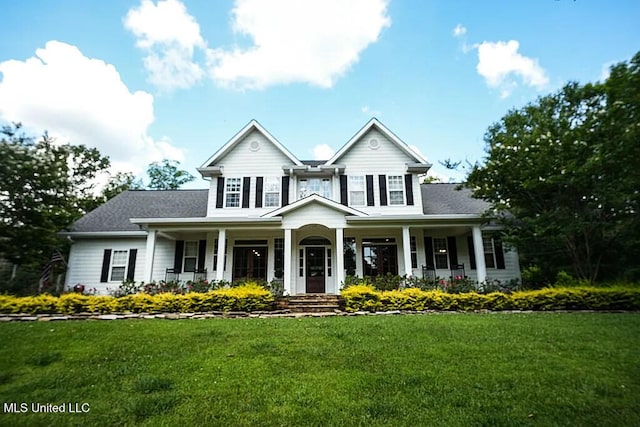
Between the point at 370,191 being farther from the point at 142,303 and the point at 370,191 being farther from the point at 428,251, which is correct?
the point at 142,303

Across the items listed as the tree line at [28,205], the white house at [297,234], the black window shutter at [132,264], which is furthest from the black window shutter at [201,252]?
the tree line at [28,205]

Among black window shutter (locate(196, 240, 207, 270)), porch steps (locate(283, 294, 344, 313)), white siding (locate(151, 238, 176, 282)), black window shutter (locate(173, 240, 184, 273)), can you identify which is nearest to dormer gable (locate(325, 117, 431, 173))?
porch steps (locate(283, 294, 344, 313))

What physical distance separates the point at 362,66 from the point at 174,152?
21642mm

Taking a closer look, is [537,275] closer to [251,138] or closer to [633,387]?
[633,387]

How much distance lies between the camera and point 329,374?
428cm

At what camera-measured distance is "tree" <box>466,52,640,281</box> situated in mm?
10156

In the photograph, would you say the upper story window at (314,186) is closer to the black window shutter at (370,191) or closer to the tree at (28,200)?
the black window shutter at (370,191)

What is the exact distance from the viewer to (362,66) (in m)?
15.8

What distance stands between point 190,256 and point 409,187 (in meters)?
10.3

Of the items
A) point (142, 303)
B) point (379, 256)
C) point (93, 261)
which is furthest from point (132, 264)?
Result: point (379, 256)

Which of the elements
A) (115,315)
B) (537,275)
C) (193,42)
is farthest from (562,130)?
(115,315)

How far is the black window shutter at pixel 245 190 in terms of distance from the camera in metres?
14.3

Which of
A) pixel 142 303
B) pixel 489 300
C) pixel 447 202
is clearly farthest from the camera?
pixel 447 202

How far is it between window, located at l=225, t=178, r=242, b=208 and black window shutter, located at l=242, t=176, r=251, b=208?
0.19 meters
